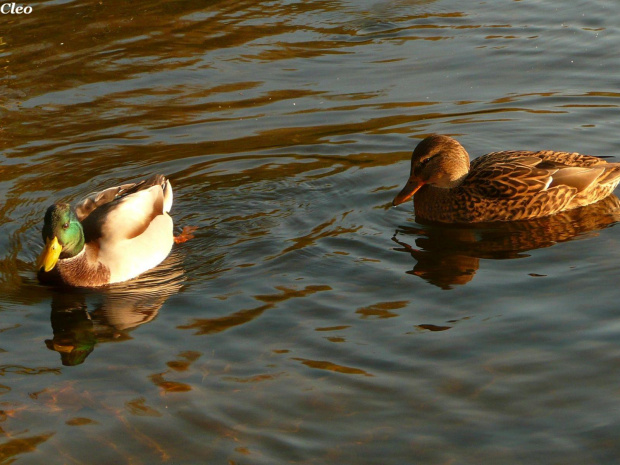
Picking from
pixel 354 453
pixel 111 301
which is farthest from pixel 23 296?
pixel 354 453

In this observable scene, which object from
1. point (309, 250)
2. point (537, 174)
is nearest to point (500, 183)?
point (537, 174)

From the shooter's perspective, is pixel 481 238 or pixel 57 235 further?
pixel 481 238

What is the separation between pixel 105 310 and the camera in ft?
24.1

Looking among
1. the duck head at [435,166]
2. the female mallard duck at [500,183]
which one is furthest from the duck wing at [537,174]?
the duck head at [435,166]

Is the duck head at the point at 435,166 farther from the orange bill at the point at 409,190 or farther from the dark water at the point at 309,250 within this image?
the dark water at the point at 309,250

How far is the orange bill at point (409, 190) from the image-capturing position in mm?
8516

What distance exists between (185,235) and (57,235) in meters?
1.15

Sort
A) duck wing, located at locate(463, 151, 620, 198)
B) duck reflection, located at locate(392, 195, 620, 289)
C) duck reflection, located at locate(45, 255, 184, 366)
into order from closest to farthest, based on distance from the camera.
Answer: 1. duck reflection, located at locate(45, 255, 184, 366)
2. duck reflection, located at locate(392, 195, 620, 289)
3. duck wing, located at locate(463, 151, 620, 198)

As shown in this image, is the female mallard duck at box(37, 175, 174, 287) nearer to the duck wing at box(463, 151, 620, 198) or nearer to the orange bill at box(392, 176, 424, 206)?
the orange bill at box(392, 176, 424, 206)

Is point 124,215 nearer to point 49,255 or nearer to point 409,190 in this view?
point 49,255

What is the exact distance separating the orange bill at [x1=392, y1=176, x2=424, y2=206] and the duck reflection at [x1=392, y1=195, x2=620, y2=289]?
275mm

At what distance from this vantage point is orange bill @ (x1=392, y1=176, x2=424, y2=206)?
8.52 m

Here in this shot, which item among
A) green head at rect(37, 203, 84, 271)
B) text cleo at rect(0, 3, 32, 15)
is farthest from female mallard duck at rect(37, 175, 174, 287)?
text cleo at rect(0, 3, 32, 15)

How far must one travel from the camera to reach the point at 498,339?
6297 mm
